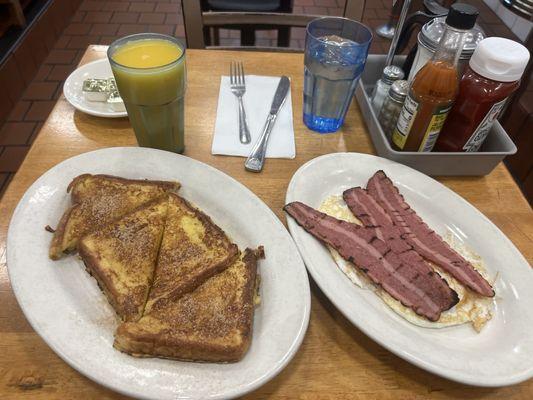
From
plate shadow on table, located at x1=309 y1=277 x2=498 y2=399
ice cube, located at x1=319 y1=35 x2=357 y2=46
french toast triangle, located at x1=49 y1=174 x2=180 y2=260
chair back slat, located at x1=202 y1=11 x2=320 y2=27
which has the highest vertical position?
ice cube, located at x1=319 y1=35 x2=357 y2=46

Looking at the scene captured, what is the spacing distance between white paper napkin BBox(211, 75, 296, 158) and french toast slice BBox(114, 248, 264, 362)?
16.2 inches

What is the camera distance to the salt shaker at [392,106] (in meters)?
1.07

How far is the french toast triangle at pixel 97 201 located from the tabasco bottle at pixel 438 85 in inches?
25.0

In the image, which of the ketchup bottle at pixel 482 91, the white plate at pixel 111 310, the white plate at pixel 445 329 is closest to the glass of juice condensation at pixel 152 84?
the white plate at pixel 111 310

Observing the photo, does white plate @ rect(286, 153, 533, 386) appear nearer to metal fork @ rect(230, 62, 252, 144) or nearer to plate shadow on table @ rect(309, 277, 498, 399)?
plate shadow on table @ rect(309, 277, 498, 399)

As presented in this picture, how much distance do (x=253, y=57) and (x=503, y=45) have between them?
0.87m

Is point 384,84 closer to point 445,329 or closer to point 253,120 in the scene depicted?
point 253,120

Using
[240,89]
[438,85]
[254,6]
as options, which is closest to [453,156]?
[438,85]

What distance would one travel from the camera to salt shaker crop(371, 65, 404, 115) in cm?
117

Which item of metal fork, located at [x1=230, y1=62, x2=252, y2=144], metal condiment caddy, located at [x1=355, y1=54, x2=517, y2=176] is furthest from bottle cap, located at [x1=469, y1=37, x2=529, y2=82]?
metal fork, located at [x1=230, y1=62, x2=252, y2=144]

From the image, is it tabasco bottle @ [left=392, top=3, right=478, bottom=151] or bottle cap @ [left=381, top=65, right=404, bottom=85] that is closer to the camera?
tabasco bottle @ [left=392, top=3, right=478, bottom=151]

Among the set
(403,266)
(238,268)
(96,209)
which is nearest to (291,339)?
(238,268)

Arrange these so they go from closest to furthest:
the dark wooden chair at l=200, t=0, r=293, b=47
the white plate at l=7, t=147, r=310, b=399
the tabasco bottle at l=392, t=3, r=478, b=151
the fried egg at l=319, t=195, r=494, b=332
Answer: the white plate at l=7, t=147, r=310, b=399
the fried egg at l=319, t=195, r=494, b=332
the tabasco bottle at l=392, t=3, r=478, b=151
the dark wooden chair at l=200, t=0, r=293, b=47

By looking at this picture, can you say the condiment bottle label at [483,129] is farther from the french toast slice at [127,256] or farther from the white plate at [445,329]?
the french toast slice at [127,256]
